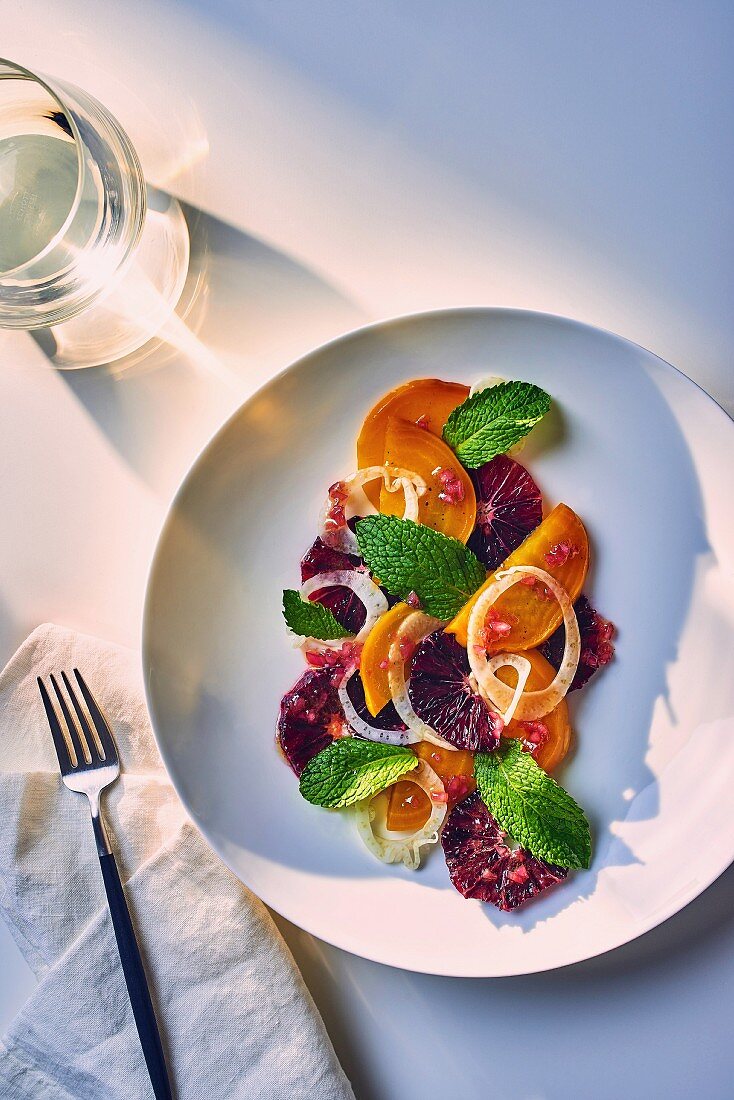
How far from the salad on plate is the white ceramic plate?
0.18 feet

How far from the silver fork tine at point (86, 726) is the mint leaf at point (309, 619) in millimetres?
463

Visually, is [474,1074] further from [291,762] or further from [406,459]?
[406,459]

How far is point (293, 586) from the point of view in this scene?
167cm

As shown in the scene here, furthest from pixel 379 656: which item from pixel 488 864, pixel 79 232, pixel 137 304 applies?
pixel 79 232

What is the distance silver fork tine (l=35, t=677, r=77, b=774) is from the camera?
166 centimetres

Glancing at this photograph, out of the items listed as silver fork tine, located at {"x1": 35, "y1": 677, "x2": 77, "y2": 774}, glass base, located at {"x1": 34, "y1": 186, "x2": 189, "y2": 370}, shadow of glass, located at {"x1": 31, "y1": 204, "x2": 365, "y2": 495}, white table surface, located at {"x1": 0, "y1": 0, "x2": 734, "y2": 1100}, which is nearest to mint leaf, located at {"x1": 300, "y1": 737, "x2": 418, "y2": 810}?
white table surface, located at {"x1": 0, "y1": 0, "x2": 734, "y2": 1100}

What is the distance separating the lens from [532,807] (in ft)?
4.98

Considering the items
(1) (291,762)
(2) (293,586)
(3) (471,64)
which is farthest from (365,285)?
(1) (291,762)

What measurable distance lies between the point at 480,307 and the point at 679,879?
1098 mm

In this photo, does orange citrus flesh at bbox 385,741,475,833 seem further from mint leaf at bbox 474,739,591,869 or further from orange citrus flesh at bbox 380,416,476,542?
orange citrus flesh at bbox 380,416,476,542

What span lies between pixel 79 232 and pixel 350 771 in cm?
112

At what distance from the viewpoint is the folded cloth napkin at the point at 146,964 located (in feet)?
5.33

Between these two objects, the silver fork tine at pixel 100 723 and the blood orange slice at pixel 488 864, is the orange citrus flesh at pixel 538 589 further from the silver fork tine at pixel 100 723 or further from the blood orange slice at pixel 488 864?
the silver fork tine at pixel 100 723

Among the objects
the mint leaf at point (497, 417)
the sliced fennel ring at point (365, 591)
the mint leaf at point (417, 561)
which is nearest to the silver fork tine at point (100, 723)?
the sliced fennel ring at point (365, 591)
